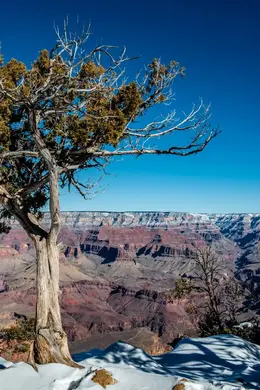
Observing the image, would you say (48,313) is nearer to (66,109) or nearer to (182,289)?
(66,109)

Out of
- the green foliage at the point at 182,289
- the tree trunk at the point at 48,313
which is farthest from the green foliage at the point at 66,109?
the green foliage at the point at 182,289

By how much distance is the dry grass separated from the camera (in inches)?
300

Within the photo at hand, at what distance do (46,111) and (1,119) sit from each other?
1307 millimetres

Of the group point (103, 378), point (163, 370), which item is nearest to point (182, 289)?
point (163, 370)

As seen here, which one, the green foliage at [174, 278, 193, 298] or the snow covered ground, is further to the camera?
the green foliage at [174, 278, 193, 298]

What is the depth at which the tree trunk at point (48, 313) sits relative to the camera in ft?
28.2

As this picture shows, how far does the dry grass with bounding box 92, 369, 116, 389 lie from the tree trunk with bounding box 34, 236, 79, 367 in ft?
3.45

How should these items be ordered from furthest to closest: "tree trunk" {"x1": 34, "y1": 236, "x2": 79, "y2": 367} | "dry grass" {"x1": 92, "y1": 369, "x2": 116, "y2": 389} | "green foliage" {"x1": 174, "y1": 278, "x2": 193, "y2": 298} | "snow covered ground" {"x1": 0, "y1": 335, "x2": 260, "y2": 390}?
1. "green foliage" {"x1": 174, "y1": 278, "x2": 193, "y2": 298}
2. "tree trunk" {"x1": 34, "y1": 236, "x2": 79, "y2": 367}
3. "dry grass" {"x1": 92, "y1": 369, "x2": 116, "y2": 389}
4. "snow covered ground" {"x1": 0, "y1": 335, "x2": 260, "y2": 390}

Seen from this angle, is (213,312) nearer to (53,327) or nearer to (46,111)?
(53,327)

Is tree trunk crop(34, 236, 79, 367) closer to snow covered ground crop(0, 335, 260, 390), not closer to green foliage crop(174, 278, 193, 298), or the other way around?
snow covered ground crop(0, 335, 260, 390)

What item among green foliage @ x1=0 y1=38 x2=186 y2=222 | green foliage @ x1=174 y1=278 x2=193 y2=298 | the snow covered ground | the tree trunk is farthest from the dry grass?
green foliage @ x1=174 y1=278 x2=193 y2=298

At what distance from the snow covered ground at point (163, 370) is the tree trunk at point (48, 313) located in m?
0.42

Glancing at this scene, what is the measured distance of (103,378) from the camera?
775 centimetres

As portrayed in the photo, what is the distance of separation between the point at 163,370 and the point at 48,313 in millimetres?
3944
